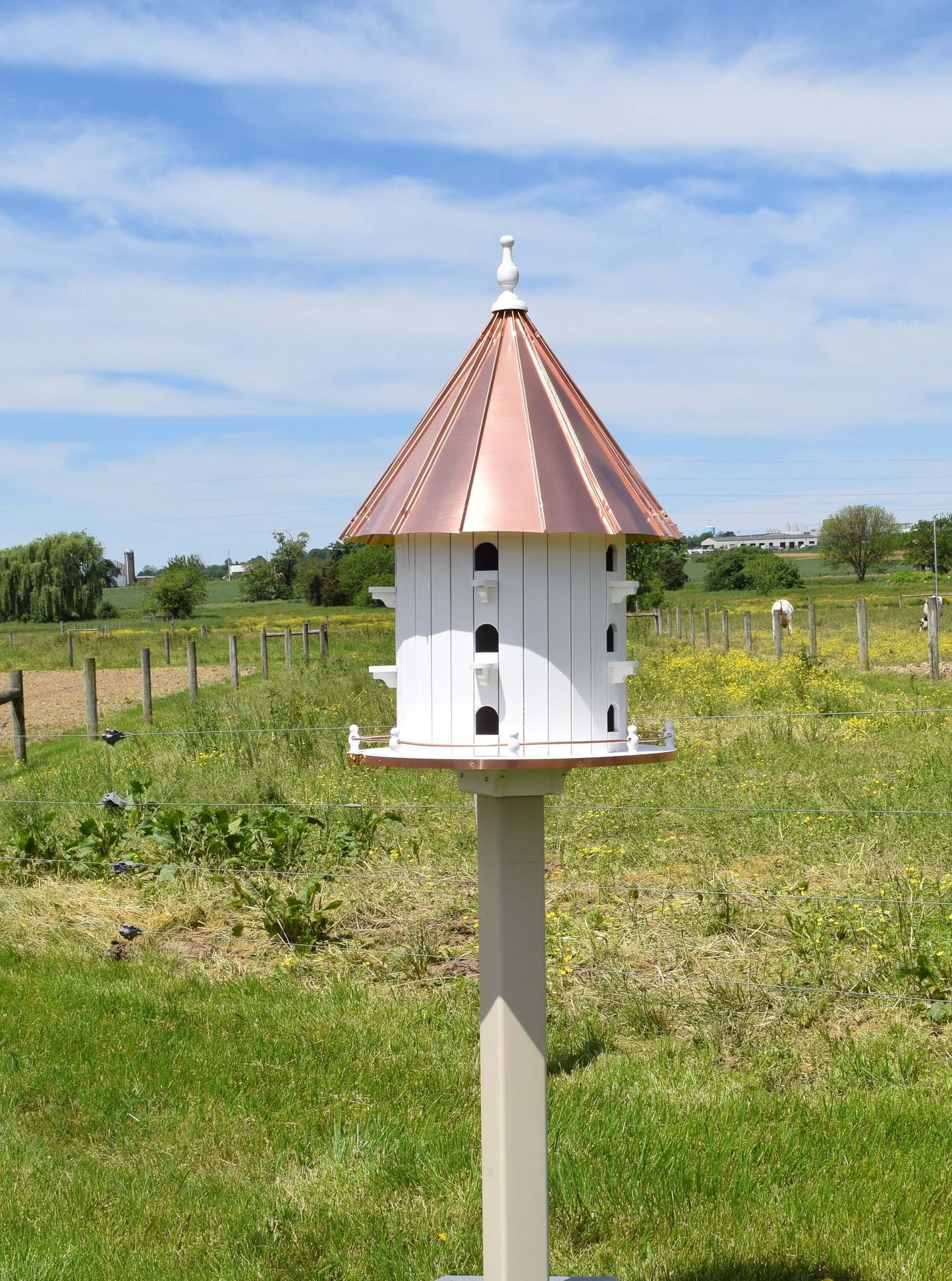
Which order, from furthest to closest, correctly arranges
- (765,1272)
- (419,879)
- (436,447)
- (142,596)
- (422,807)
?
(142,596), (422,807), (419,879), (765,1272), (436,447)

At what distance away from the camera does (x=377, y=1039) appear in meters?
5.37

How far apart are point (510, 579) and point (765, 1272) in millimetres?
2329

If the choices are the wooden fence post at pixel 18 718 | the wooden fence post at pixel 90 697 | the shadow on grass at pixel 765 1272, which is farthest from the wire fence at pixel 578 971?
the wooden fence post at pixel 90 697

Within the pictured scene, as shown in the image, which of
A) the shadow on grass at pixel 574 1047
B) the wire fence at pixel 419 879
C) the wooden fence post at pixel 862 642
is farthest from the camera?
the wooden fence post at pixel 862 642

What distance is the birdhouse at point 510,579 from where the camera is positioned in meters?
2.91

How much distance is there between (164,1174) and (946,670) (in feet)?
63.5

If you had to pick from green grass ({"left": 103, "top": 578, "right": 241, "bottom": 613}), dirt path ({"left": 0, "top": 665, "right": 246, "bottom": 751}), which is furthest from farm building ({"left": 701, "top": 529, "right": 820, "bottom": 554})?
dirt path ({"left": 0, "top": 665, "right": 246, "bottom": 751})

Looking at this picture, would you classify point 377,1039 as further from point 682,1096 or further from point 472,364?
point 472,364

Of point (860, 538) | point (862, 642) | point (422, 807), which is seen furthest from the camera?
point (860, 538)

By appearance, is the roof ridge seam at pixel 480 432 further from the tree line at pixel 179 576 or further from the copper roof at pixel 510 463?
the tree line at pixel 179 576

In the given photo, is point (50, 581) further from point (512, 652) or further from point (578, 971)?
point (512, 652)

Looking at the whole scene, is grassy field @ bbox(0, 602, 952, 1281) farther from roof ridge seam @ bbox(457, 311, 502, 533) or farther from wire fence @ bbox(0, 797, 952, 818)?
roof ridge seam @ bbox(457, 311, 502, 533)

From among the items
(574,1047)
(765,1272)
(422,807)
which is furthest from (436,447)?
(422,807)

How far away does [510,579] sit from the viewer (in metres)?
2.98
